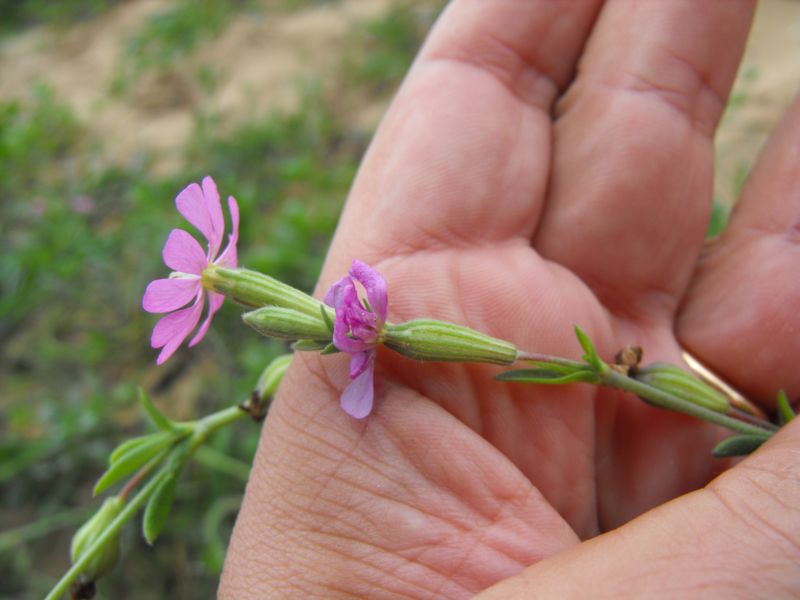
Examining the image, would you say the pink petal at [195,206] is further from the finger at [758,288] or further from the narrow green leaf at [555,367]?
the finger at [758,288]

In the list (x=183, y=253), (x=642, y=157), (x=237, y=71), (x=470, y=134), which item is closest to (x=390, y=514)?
(x=183, y=253)

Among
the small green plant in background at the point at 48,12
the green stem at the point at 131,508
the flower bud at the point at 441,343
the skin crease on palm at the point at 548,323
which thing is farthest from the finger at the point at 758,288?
the small green plant in background at the point at 48,12

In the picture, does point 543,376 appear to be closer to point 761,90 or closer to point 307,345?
point 307,345

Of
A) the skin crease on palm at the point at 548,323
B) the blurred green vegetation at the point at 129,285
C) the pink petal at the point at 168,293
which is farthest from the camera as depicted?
the blurred green vegetation at the point at 129,285

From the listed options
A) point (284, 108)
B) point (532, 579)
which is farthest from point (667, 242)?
point (284, 108)

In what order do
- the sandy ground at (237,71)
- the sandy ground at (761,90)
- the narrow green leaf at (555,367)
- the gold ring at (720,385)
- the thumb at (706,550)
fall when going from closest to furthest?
the thumb at (706,550) → the narrow green leaf at (555,367) → the gold ring at (720,385) → the sandy ground at (761,90) → the sandy ground at (237,71)

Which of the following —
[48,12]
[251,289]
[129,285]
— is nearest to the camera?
[251,289]

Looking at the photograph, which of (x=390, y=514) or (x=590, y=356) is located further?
(x=590, y=356)

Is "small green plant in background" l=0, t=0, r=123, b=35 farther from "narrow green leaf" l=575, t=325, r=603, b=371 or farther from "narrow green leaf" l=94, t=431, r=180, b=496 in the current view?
"narrow green leaf" l=575, t=325, r=603, b=371
